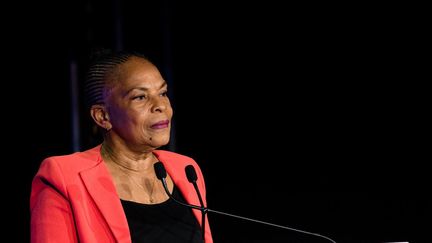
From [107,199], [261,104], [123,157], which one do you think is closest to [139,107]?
[123,157]

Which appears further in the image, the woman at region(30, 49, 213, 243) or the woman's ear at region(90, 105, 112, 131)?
the woman's ear at region(90, 105, 112, 131)

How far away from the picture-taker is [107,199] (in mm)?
1545

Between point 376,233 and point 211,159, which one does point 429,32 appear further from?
point 211,159

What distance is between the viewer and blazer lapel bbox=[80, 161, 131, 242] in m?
1.51

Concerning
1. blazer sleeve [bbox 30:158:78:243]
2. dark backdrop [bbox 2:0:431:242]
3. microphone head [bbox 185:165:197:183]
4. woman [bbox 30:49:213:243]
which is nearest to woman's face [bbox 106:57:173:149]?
woman [bbox 30:49:213:243]

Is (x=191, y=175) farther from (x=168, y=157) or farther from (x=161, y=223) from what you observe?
(x=168, y=157)

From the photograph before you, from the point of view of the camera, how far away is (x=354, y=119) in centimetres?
318

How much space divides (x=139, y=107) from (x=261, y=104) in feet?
6.07

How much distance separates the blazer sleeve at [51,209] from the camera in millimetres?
1426

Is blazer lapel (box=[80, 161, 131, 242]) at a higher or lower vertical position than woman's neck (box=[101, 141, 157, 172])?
lower

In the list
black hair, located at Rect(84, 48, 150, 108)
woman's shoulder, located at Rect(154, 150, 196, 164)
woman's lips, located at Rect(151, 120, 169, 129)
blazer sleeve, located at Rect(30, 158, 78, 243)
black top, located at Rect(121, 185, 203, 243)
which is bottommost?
black top, located at Rect(121, 185, 203, 243)

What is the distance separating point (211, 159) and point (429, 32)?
59.6 inches

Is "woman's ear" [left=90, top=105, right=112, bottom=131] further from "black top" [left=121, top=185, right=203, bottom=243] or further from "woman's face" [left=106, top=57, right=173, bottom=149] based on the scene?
"black top" [left=121, top=185, right=203, bottom=243]

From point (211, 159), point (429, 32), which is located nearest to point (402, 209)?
point (429, 32)
